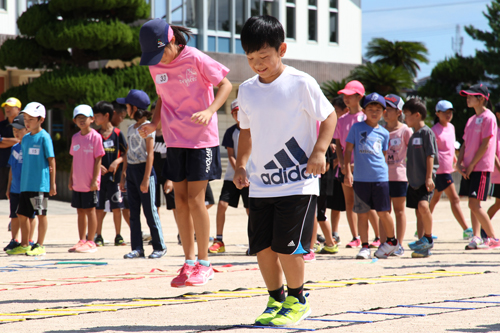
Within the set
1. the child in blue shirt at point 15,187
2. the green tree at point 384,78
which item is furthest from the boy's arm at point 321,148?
the green tree at point 384,78

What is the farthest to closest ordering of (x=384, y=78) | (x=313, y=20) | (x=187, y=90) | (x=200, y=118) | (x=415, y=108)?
(x=313, y=20)
(x=384, y=78)
(x=415, y=108)
(x=187, y=90)
(x=200, y=118)

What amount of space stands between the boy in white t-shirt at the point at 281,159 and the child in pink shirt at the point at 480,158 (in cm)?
486

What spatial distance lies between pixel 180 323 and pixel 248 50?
5.12ft

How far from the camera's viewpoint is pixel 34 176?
7699 mm

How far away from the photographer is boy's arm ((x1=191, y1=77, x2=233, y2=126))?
179 inches

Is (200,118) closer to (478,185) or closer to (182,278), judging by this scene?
(182,278)

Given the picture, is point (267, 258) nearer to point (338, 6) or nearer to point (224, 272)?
point (224, 272)

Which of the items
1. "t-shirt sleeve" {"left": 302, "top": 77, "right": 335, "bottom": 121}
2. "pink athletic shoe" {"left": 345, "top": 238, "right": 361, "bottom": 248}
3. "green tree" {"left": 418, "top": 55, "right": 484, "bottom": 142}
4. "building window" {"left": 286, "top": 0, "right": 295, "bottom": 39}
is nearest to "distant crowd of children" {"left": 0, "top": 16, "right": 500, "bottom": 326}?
"t-shirt sleeve" {"left": 302, "top": 77, "right": 335, "bottom": 121}

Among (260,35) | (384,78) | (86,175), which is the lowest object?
(86,175)

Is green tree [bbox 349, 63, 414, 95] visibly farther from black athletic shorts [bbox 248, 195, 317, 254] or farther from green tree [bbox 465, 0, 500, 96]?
black athletic shorts [bbox 248, 195, 317, 254]

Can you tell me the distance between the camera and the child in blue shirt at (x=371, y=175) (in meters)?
7.09

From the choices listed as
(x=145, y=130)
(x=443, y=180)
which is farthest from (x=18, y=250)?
(x=443, y=180)

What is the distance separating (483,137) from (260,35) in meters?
5.21

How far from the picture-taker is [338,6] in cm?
3325
